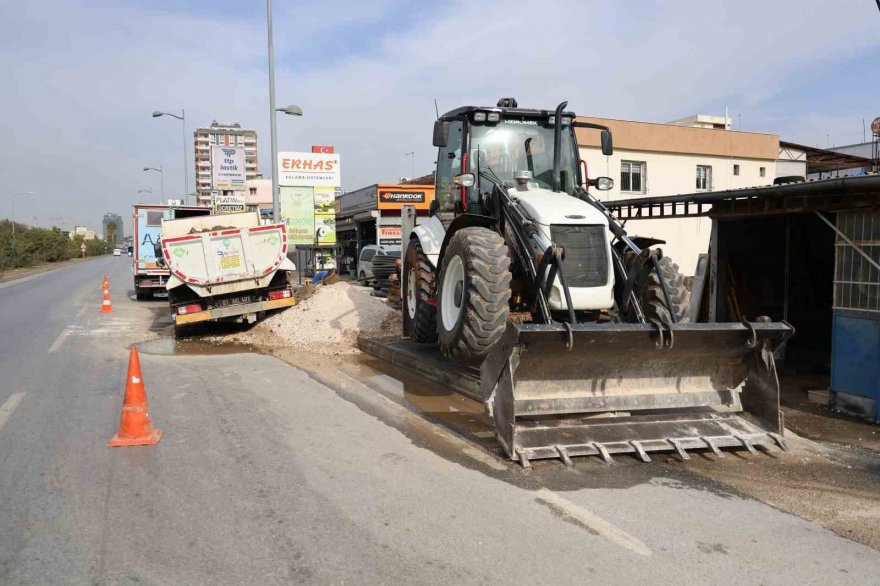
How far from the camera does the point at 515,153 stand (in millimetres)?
8359

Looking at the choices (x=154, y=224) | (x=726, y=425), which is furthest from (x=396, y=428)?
(x=154, y=224)

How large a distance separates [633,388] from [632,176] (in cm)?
2231

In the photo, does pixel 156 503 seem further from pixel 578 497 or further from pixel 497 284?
pixel 497 284

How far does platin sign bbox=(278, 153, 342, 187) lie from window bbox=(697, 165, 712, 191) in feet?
52.1

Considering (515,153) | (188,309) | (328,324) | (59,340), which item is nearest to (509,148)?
(515,153)

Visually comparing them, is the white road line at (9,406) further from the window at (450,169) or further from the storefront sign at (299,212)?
the storefront sign at (299,212)

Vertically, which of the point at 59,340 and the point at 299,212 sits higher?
the point at 299,212

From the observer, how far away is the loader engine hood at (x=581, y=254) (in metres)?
6.72

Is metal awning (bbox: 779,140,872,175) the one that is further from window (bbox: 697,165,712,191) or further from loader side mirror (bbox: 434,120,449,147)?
Answer: loader side mirror (bbox: 434,120,449,147)

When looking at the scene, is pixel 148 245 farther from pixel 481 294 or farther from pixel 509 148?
pixel 481 294

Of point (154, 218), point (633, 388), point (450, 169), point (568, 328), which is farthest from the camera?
point (154, 218)

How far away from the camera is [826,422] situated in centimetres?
745

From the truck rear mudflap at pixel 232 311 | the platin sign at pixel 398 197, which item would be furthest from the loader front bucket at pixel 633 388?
the platin sign at pixel 398 197

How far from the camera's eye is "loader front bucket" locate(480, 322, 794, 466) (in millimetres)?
5410
